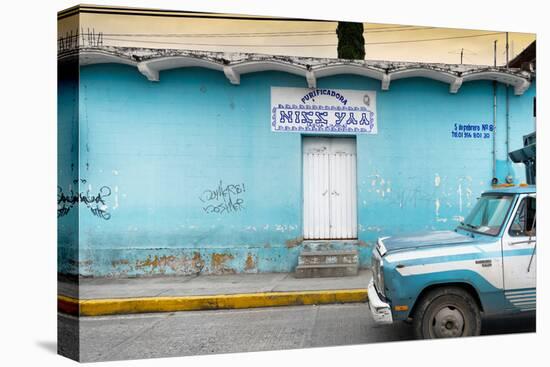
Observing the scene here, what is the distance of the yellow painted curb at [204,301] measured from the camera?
287 inches

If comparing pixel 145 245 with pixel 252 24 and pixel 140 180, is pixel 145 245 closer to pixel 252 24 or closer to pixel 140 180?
pixel 140 180

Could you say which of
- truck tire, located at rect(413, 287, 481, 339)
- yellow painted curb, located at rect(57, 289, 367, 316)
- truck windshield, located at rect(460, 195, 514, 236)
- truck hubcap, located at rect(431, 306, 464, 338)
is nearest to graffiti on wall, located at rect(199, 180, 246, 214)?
yellow painted curb, located at rect(57, 289, 367, 316)

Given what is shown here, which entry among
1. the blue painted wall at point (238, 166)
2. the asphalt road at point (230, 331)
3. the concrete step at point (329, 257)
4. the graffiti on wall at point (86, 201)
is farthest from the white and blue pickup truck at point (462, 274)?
the graffiti on wall at point (86, 201)

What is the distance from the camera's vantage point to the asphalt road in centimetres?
714

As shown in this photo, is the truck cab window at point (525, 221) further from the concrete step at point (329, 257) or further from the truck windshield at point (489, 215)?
the concrete step at point (329, 257)

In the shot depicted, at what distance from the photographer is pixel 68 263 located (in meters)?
7.33

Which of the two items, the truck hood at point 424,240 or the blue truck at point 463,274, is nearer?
the blue truck at point 463,274

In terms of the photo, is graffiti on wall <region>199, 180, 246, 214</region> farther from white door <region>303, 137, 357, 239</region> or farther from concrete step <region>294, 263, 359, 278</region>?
concrete step <region>294, 263, 359, 278</region>

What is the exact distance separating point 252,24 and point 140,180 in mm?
2464

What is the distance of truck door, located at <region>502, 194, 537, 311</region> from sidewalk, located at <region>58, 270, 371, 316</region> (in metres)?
1.87

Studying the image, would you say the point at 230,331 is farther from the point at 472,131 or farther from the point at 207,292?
the point at 472,131

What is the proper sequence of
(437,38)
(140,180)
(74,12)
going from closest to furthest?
(74,12), (140,180), (437,38)

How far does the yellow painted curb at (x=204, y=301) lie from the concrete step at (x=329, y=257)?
1.36 feet

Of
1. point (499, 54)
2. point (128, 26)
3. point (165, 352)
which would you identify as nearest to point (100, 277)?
point (165, 352)
